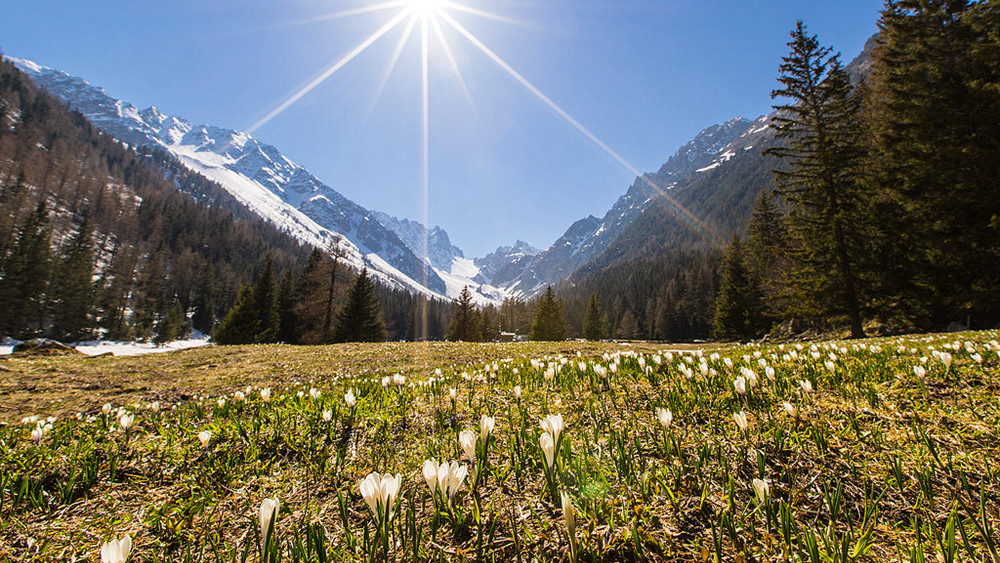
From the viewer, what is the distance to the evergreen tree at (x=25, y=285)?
43.2 metres

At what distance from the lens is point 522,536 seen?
1.49 m

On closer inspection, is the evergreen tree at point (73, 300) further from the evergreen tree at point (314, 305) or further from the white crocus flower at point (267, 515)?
the white crocus flower at point (267, 515)

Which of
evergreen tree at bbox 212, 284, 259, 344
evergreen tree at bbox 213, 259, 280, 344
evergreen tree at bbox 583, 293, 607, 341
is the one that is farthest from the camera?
evergreen tree at bbox 583, 293, 607, 341

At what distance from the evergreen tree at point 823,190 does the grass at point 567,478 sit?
17.6m

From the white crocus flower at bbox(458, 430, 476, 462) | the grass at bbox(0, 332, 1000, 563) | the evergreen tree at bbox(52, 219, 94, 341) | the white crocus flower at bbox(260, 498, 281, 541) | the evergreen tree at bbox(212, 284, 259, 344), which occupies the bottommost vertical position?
the grass at bbox(0, 332, 1000, 563)

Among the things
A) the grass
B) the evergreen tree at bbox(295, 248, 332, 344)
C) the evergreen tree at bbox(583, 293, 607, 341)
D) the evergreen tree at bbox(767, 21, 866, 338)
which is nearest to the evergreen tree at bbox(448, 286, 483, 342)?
the evergreen tree at bbox(295, 248, 332, 344)

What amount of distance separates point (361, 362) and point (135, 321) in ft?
270

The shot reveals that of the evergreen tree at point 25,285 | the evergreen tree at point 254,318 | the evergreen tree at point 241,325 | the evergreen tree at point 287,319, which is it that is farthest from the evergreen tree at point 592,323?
the evergreen tree at point 25,285

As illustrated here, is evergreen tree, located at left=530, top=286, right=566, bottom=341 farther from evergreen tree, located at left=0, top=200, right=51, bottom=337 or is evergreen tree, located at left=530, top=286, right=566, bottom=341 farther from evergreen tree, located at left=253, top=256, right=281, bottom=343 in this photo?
evergreen tree, located at left=0, top=200, right=51, bottom=337

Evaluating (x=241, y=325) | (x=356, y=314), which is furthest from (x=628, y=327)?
(x=241, y=325)

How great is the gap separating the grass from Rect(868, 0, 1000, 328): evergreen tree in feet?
55.4

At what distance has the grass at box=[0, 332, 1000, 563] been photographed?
1407 millimetres

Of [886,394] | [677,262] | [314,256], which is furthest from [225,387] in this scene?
[677,262]

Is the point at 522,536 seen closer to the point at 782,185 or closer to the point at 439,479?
the point at 439,479
